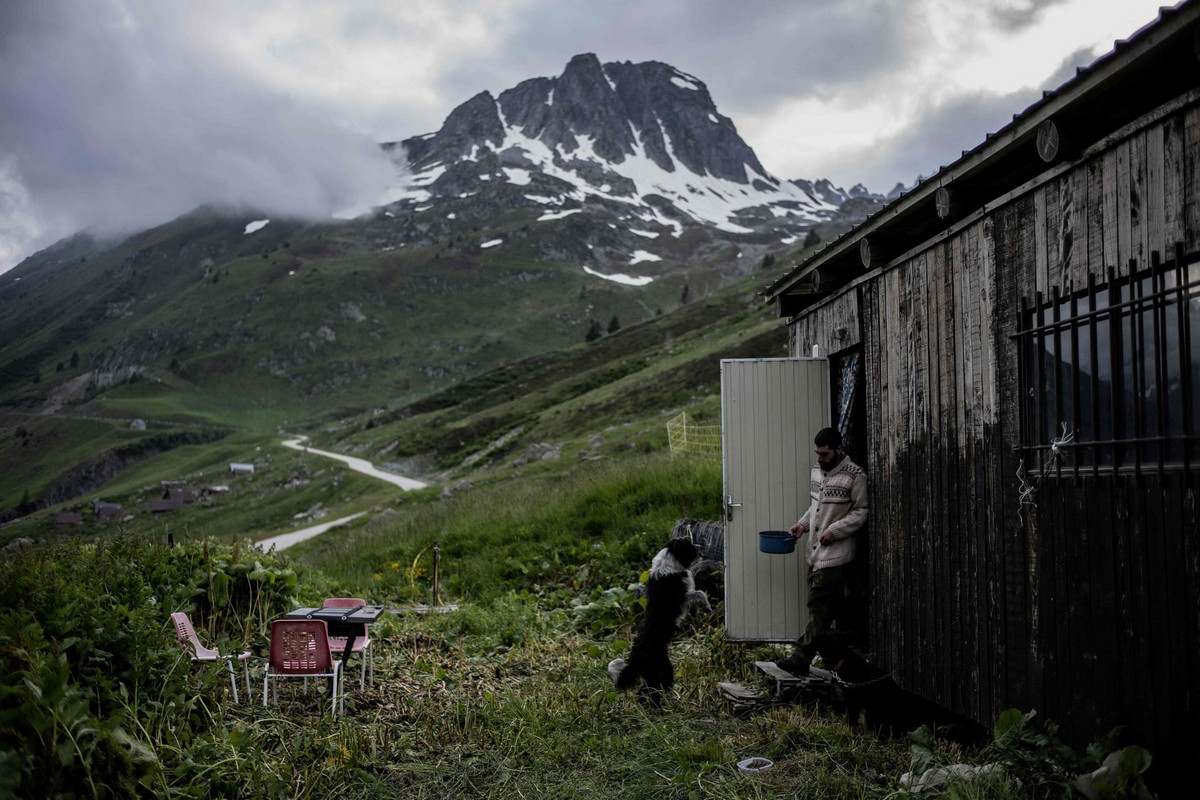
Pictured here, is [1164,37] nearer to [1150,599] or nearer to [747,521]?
[1150,599]

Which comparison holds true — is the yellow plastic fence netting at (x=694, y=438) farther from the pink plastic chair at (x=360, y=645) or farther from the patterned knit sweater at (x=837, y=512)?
the pink plastic chair at (x=360, y=645)

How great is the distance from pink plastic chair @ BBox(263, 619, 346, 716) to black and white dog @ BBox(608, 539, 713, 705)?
2.28 meters

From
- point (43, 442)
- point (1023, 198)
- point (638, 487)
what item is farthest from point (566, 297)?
point (1023, 198)

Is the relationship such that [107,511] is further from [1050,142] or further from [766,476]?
[1050,142]

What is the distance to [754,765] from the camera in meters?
4.79

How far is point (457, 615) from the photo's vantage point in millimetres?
8922

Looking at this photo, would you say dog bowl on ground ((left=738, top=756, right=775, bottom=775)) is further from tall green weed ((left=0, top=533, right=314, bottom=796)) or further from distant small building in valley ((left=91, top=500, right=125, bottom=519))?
distant small building in valley ((left=91, top=500, right=125, bottom=519))

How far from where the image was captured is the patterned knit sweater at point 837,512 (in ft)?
19.9

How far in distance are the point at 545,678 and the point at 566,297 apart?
12857cm

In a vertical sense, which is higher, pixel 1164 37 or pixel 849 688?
pixel 1164 37

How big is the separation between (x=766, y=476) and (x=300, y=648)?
160 inches

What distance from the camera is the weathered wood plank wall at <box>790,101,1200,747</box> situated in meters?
3.25

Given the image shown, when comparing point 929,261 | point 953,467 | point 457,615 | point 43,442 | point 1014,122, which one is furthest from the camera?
point 43,442

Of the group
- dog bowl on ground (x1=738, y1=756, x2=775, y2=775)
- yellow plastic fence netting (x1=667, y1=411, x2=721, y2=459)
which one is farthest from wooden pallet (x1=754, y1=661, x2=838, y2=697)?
yellow plastic fence netting (x1=667, y1=411, x2=721, y2=459)
